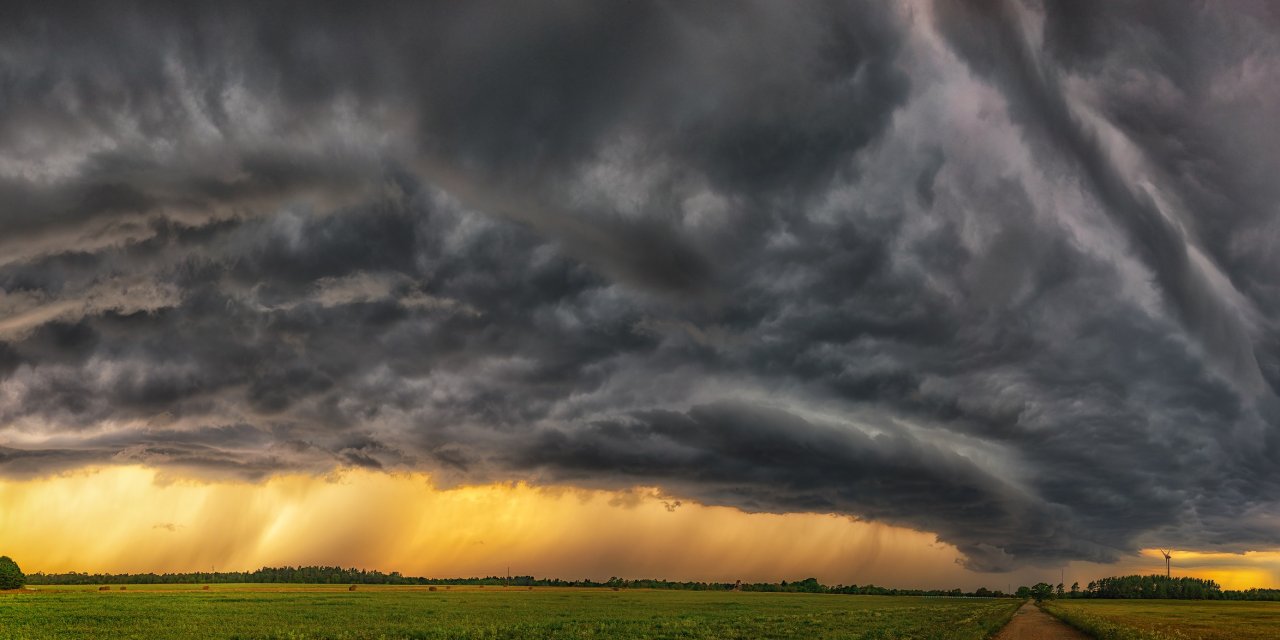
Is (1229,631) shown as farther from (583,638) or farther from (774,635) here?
(583,638)

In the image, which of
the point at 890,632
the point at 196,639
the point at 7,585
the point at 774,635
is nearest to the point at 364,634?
the point at 196,639

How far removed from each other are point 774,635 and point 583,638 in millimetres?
15887

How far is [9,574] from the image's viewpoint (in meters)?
159

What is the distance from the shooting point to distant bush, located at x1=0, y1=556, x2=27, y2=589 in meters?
158

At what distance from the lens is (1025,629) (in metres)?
78.6

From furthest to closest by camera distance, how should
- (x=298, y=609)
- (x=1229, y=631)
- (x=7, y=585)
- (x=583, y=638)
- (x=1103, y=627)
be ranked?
(x=7, y=585)
(x=298, y=609)
(x=1229, y=631)
(x=1103, y=627)
(x=583, y=638)

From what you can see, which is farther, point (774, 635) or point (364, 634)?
point (774, 635)

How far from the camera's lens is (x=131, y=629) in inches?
2376

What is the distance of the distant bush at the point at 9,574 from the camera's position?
15812 cm

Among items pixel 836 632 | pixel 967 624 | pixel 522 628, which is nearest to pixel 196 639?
pixel 522 628

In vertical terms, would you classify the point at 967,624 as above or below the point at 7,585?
above

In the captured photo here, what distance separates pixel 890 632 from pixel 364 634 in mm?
41894

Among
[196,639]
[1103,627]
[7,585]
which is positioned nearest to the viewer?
[196,639]

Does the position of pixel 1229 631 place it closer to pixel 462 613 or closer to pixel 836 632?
pixel 836 632
